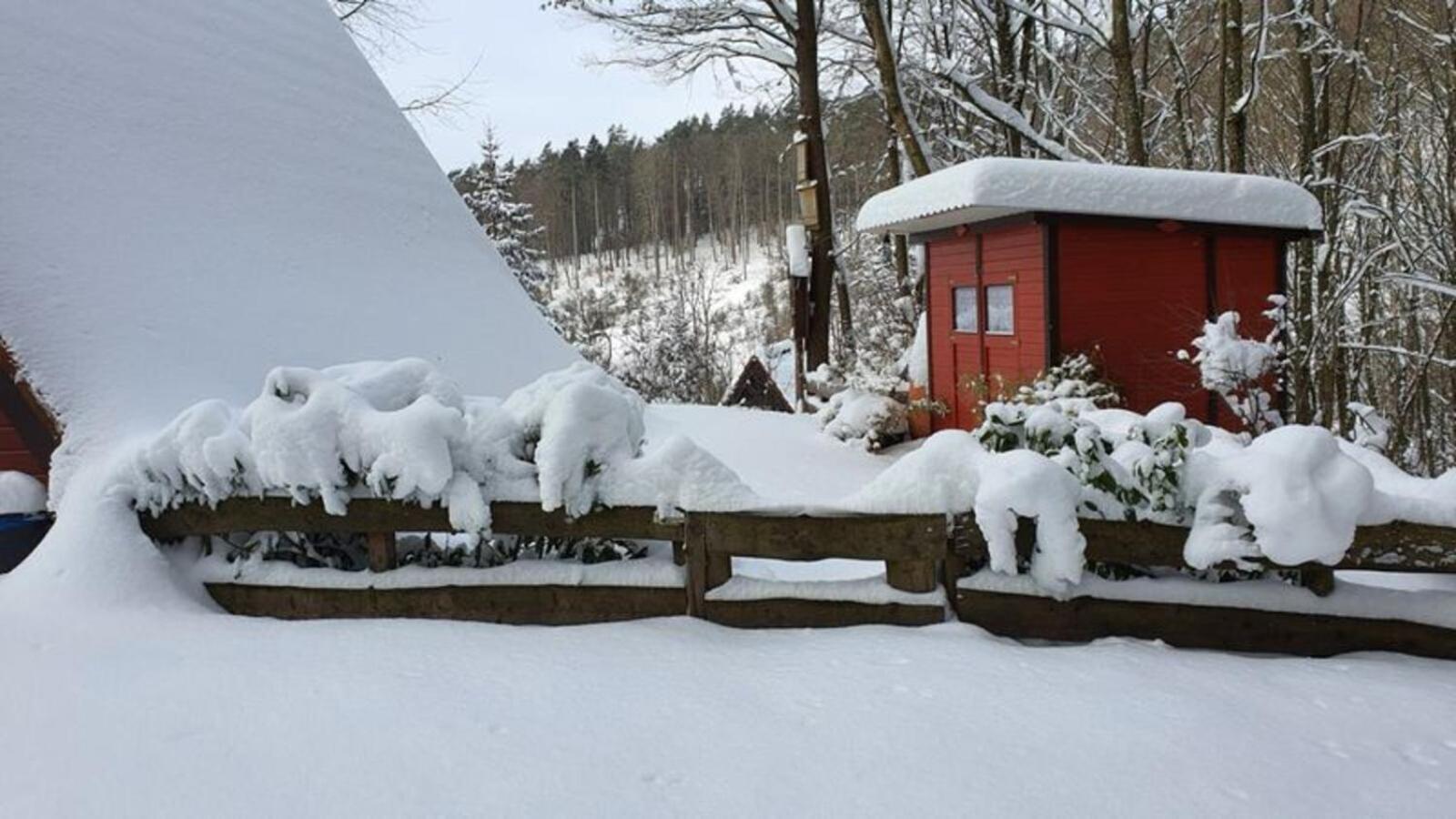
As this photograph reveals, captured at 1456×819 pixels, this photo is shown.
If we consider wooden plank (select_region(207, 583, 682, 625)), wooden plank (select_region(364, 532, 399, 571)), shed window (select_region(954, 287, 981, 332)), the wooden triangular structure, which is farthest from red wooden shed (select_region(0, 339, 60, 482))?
the wooden triangular structure

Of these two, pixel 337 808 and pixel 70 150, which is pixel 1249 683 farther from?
pixel 70 150

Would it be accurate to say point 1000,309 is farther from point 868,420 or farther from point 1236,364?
point 1236,364

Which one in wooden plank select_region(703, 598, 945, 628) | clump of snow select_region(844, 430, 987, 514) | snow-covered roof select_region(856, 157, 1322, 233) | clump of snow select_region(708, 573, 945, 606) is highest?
snow-covered roof select_region(856, 157, 1322, 233)

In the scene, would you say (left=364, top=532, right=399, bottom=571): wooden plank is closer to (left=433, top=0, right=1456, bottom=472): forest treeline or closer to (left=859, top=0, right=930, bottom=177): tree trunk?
(left=433, top=0, right=1456, bottom=472): forest treeline

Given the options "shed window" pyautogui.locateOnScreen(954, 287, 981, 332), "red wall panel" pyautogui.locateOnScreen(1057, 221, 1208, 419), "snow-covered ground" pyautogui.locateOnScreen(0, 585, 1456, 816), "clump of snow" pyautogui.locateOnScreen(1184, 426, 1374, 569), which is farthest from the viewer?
"shed window" pyautogui.locateOnScreen(954, 287, 981, 332)

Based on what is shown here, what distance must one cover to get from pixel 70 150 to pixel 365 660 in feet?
16.5

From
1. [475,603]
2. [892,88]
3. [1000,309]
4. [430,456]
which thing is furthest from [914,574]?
[892,88]

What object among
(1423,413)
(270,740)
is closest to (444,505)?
(270,740)

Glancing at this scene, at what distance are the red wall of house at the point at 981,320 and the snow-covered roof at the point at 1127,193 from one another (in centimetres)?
61

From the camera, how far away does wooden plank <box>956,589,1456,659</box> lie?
3332 millimetres

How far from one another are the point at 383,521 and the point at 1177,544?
3.23m

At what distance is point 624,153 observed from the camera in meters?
63.9

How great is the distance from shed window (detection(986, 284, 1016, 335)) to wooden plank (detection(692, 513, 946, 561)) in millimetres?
6966

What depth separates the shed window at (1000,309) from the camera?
9.91m
